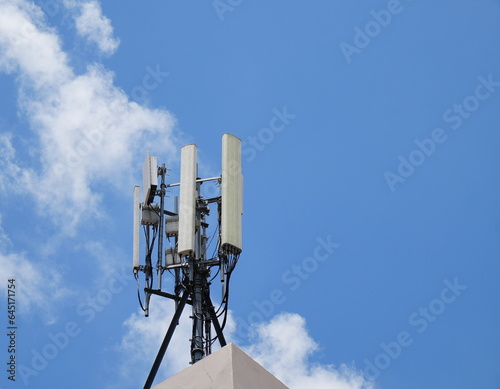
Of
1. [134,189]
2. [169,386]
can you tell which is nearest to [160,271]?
Result: [134,189]

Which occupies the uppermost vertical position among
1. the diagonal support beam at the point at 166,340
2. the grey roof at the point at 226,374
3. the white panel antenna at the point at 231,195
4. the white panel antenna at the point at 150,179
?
the white panel antenna at the point at 150,179

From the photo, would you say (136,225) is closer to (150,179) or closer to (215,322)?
(150,179)

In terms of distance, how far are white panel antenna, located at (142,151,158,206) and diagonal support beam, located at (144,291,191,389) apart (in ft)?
7.18

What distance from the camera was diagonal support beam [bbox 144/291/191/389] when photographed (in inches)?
592

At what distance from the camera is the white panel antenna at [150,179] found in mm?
17812

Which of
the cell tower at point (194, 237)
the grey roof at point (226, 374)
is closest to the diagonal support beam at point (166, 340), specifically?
the cell tower at point (194, 237)

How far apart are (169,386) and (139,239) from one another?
277 inches

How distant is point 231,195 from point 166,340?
9.56 ft

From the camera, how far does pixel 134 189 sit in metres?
18.4

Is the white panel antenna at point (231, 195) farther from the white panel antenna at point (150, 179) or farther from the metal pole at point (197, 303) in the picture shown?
the white panel antenna at point (150, 179)

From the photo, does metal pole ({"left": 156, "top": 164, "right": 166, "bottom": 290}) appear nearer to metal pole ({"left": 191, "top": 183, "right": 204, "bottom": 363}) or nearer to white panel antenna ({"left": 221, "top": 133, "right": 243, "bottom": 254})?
metal pole ({"left": 191, "top": 183, "right": 204, "bottom": 363})

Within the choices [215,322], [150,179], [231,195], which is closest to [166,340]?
[215,322]

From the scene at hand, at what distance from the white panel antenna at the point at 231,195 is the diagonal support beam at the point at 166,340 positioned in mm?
1244

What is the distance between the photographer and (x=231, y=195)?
55.1 ft
